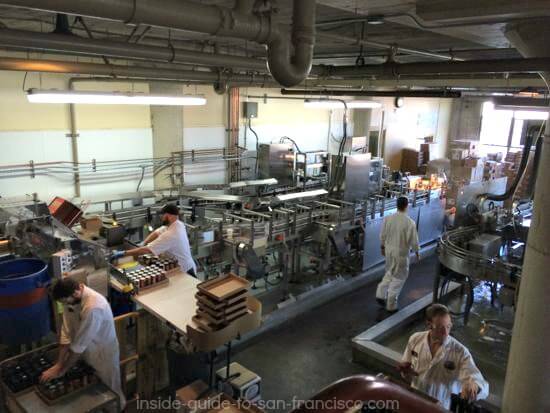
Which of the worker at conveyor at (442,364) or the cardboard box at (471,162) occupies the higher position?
the cardboard box at (471,162)

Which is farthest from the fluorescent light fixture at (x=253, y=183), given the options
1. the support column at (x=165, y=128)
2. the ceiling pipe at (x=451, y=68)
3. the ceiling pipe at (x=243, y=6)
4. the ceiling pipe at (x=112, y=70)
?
the ceiling pipe at (x=243, y=6)

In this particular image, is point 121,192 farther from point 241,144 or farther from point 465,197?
point 465,197

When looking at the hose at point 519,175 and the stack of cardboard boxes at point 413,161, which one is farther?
the stack of cardboard boxes at point 413,161

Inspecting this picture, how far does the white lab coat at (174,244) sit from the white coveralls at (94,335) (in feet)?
3.48

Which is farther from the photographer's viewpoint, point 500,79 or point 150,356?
point 500,79

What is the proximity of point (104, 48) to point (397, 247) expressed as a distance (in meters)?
3.89

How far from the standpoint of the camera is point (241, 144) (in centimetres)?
818

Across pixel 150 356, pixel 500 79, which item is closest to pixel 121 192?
pixel 150 356

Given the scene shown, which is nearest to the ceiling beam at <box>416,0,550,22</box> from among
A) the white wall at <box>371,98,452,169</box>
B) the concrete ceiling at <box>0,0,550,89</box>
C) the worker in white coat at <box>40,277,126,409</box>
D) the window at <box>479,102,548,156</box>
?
the concrete ceiling at <box>0,0,550,89</box>

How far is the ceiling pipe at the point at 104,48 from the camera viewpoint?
9.61 ft

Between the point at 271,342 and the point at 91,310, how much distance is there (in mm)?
2315

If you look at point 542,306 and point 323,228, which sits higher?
point 542,306

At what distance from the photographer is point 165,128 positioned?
276 inches

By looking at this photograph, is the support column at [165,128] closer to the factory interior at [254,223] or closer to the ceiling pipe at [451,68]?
the factory interior at [254,223]
